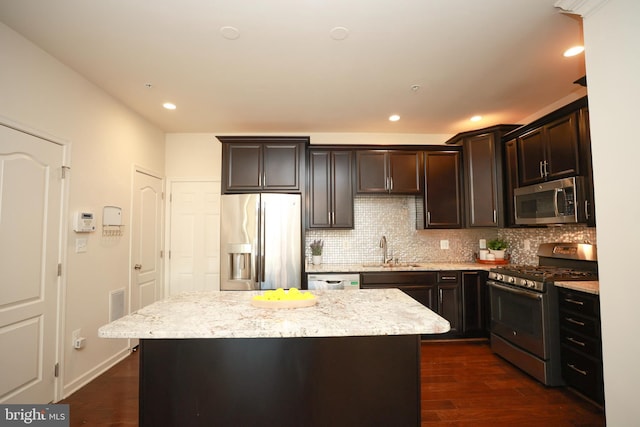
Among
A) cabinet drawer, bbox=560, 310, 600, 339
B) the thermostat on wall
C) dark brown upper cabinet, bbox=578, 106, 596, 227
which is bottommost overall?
cabinet drawer, bbox=560, 310, 600, 339

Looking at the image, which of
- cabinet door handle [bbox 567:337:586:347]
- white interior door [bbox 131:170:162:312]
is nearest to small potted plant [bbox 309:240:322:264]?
white interior door [bbox 131:170:162:312]

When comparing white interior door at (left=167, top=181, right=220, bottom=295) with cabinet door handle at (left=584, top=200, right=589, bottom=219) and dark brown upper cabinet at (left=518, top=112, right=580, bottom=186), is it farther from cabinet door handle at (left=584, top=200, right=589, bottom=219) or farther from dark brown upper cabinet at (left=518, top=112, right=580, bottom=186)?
cabinet door handle at (left=584, top=200, right=589, bottom=219)

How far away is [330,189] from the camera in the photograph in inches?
153

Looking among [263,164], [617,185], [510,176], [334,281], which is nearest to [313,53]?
[263,164]

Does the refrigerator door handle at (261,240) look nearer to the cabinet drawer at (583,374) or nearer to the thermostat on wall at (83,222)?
the thermostat on wall at (83,222)

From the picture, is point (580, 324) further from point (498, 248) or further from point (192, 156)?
point (192, 156)

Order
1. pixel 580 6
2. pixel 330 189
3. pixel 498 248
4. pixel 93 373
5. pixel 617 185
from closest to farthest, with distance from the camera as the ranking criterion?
pixel 617 185, pixel 580 6, pixel 93 373, pixel 330 189, pixel 498 248

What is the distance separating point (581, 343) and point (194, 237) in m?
4.19

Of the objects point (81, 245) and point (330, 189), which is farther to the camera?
point (330, 189)

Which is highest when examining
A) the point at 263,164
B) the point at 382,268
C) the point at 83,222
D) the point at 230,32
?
the point at 230,32

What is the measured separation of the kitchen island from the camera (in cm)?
140

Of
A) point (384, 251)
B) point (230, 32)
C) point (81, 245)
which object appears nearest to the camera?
point (230, 32)

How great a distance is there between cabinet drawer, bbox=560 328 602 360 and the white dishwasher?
188cm

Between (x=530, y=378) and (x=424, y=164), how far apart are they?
8.24 feet
